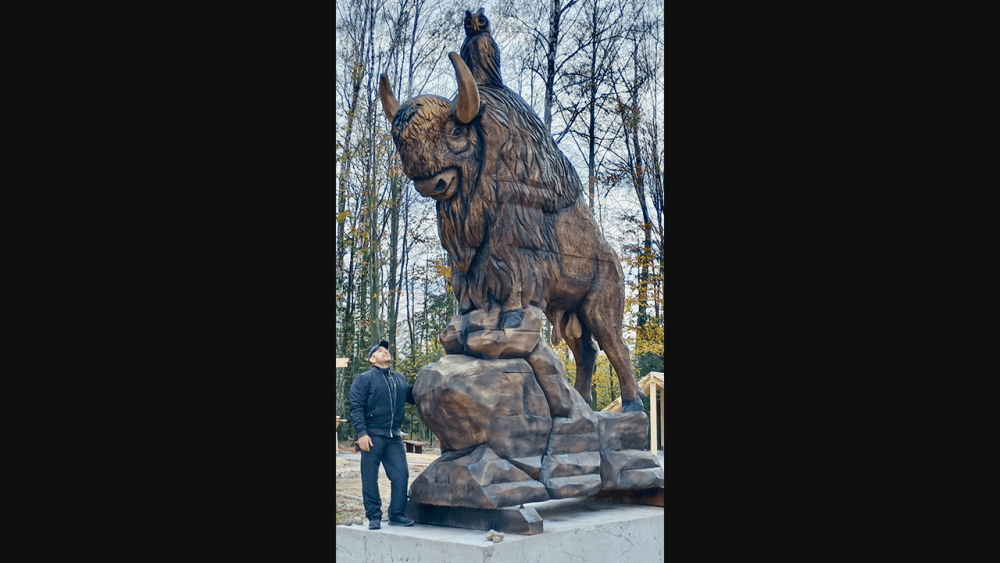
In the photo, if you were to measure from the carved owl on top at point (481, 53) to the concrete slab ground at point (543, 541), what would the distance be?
2923mm

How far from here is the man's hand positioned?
19.3 feet

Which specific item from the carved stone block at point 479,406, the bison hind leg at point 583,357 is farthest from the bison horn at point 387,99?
the bison hind leg at point 583,357

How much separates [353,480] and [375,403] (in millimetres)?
4673

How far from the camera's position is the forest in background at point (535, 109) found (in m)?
11.0

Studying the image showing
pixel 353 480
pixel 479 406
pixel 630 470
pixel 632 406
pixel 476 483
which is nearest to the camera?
pixel 476 483

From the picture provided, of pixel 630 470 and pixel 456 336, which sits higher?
pixel 456 336

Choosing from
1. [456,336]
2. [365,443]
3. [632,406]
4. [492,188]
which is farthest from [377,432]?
[632,406]

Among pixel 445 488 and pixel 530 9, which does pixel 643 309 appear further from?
pixel 445 488

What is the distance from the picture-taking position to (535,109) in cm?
1095

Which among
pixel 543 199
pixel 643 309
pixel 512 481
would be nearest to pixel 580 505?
pixel 512 481

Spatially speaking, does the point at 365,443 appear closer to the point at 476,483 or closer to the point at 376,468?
the point at 376,468

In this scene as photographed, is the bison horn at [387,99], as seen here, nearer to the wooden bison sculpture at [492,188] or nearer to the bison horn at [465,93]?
the wooden bison sculpture at [492,188]

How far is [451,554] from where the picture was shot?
561 cm

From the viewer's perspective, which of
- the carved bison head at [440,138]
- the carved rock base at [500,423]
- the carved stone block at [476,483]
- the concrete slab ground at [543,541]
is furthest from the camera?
the carved bison head at [440,138]
